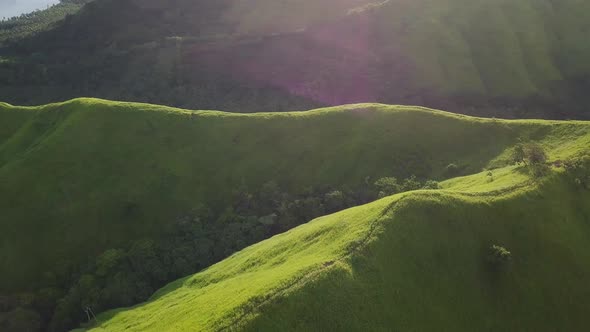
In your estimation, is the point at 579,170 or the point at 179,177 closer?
the point at 579,170

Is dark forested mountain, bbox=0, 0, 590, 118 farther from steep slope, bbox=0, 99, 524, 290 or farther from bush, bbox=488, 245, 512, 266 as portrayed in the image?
bush, bbox=488, 245, 512, 266

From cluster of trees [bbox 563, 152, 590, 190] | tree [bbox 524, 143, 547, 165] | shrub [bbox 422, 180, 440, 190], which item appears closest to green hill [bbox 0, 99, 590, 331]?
shrub [bbox 422, 180, 440, 190]

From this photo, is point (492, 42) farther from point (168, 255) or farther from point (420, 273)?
point (420, 273)

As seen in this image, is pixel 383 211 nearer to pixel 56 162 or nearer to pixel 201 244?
pixel 201 244

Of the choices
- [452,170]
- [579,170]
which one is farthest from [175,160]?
[579,170]

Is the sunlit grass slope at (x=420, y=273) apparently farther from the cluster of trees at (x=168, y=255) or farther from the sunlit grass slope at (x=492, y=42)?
the sunlit grass slope at (x=492, y=42)

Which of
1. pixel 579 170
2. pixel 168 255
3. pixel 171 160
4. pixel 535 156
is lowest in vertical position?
pixel 168 255

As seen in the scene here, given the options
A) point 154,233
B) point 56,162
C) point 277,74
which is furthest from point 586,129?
point 277,74
